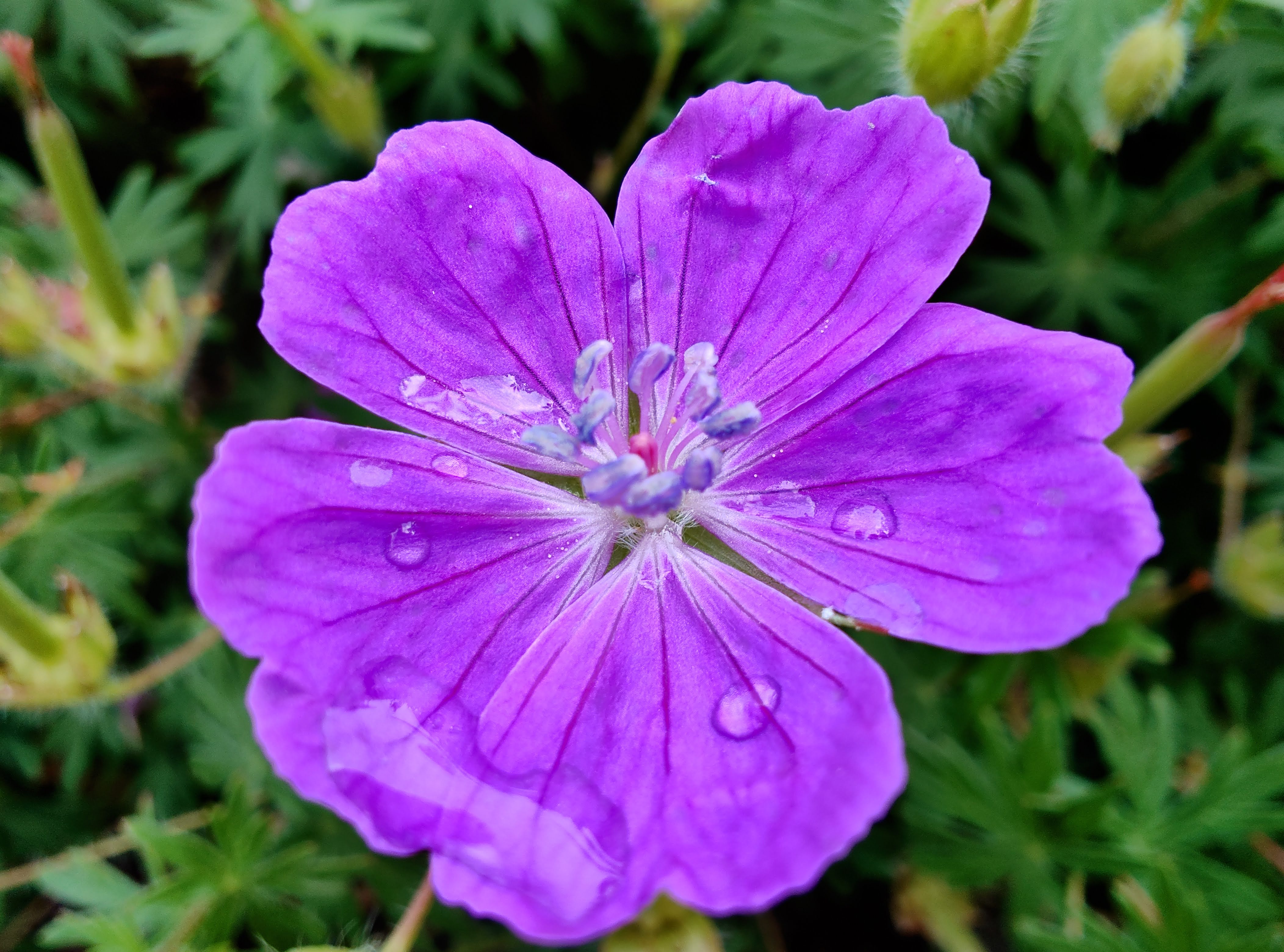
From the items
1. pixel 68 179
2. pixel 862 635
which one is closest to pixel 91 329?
pixel 68 179

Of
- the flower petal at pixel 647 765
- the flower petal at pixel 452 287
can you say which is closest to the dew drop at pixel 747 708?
the flower petal at pixel 647 765

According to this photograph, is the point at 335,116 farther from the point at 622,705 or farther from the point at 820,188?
the point at 622,705

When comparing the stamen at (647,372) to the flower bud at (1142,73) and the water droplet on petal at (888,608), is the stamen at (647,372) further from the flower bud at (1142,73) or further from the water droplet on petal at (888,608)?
the flower bud at (1142,73)

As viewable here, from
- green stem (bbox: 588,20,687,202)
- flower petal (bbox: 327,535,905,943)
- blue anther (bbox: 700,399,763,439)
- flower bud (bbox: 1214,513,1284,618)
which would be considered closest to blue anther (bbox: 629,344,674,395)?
blue anther (bbox: 700,399,763,439)

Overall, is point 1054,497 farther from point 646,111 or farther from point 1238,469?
point 646,111

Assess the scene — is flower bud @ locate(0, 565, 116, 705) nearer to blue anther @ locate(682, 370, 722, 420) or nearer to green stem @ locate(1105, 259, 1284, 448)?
blue anther @ locate(682, 370, 722, 420)

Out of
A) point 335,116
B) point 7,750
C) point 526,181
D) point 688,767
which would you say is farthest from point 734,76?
point 7,750
